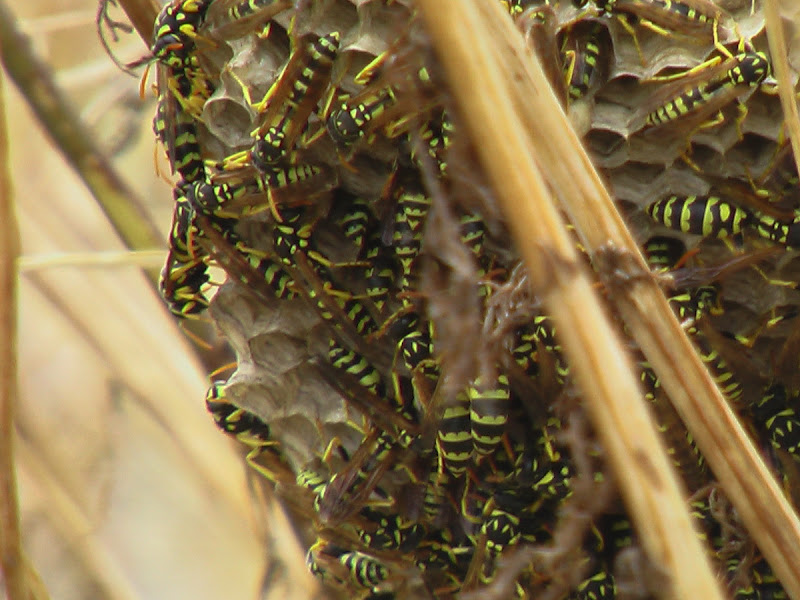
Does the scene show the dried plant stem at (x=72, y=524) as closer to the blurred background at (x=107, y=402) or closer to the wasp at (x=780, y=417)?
the blurred background at (x=107, y=402)

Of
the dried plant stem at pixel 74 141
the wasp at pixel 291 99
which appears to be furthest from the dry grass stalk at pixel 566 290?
the dried plant stem at pixel 74 141

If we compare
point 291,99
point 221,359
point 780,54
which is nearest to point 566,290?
point 780,54

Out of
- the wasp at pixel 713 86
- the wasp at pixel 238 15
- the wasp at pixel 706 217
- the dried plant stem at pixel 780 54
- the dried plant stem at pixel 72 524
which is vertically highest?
the wasp at pixel 238 15

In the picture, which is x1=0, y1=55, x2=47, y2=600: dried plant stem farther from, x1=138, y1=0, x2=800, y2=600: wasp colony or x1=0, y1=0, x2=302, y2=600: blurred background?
x1=0, y1=0, x2=302, y2=600: blurred background

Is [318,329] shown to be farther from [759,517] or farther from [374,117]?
[759,517]

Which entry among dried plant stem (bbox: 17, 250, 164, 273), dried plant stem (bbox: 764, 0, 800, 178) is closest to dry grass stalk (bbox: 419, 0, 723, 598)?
dried plant stem (bbox: 764, 0, 800, 178)

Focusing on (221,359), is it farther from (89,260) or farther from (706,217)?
(706,217)

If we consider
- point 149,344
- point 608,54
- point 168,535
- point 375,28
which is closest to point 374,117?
point 375,28
